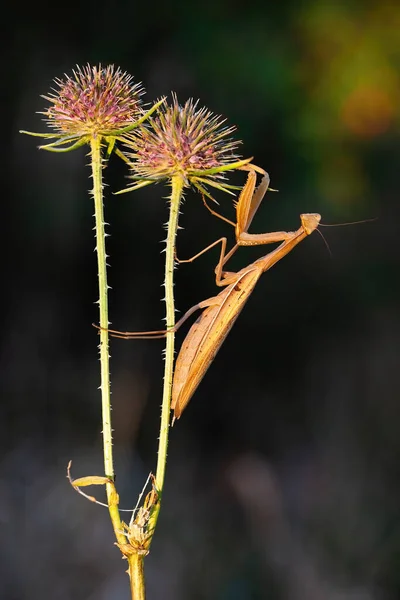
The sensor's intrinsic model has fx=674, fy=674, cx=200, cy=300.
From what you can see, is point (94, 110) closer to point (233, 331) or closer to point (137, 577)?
point (137, 577)

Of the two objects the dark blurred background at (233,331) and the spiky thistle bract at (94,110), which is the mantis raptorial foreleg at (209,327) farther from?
the dark blurred background at (233,331)

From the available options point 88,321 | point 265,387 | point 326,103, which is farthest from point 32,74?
point 265,387

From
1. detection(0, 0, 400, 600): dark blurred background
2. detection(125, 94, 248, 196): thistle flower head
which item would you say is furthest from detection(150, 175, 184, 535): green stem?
detection(0, 0, 400, 600): dark blurred background

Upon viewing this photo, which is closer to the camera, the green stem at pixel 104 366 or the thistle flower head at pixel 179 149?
the green stem at pixel 104 366

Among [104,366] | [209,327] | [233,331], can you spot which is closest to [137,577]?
[104,366]

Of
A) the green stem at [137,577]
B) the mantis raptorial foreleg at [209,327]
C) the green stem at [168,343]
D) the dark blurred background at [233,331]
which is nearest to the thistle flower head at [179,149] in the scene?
the green stem at [168,343]

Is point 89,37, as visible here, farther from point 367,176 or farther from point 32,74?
point 367,176

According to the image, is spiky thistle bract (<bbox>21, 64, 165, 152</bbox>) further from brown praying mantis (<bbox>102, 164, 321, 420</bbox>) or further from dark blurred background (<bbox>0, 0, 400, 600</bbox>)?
dark blurred background (<bbox>0, 0, 400, 600</bbox>)
